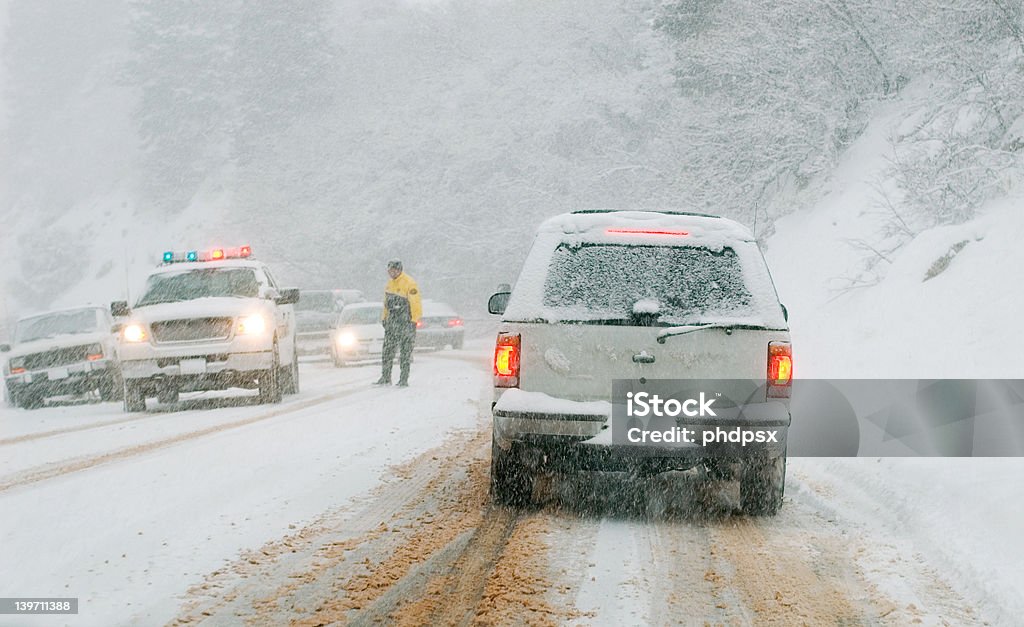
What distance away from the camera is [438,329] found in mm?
29734

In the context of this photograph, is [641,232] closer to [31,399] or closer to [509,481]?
[509,481]

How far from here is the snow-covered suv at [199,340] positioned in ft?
43.5

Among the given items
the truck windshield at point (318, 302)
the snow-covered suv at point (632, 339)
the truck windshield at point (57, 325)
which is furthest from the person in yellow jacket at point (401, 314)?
the truck windshield at point (318, 302)

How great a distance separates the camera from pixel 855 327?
15.1m

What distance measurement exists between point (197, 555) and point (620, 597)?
2250 millimetres

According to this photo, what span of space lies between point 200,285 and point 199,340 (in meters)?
1.37

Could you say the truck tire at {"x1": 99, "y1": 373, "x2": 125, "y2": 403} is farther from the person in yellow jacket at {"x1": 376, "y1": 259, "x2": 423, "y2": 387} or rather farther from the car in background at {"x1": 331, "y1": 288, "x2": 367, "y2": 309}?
the car in background at {"x1": 331, "y1": 288, "x2": 367, "y2": 309}

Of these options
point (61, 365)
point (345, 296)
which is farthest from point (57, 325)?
point (345, 296)

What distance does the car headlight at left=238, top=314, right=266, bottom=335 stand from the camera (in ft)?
44.2

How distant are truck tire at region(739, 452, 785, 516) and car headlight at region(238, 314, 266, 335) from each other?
8.36 metres

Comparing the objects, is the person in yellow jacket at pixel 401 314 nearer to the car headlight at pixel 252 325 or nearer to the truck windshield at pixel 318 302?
the car headlight at pixel 252 325

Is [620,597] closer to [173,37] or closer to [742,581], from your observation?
[742,581]

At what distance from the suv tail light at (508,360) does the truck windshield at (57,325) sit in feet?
42.8

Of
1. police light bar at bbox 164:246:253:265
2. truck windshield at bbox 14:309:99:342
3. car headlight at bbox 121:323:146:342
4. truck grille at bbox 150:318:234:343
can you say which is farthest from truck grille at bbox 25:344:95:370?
truck grille at bbox 150:318:234:343
